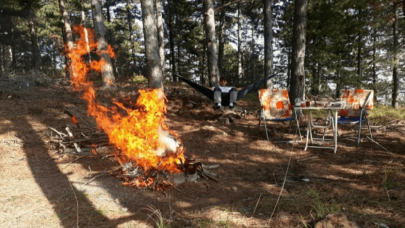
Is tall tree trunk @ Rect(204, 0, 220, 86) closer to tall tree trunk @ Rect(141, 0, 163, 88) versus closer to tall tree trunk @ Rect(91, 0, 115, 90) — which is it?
tall tree trunk @ Rect(141, 0, 163, 88)

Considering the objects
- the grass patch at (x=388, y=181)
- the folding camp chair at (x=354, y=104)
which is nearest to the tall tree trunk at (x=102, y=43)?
the folding camp chair at (x=354, y=104)

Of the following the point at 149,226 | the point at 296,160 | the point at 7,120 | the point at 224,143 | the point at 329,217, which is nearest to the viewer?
the point at 329,217

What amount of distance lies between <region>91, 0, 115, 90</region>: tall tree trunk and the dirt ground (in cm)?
333

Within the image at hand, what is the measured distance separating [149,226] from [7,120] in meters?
5.04

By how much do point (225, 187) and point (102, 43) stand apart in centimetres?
709

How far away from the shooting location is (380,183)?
98.7 inches

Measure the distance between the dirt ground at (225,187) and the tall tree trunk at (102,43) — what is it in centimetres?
333

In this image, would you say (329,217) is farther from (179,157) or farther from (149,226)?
(179,157)

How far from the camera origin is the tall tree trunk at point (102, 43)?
7.72m

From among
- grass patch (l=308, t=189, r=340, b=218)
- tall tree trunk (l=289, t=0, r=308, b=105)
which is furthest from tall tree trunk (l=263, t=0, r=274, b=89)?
grass patch (l=308, t=189, r=340, b=218)

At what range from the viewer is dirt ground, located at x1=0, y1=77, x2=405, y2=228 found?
2023mm

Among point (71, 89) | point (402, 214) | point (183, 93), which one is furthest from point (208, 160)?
point (71, 89)

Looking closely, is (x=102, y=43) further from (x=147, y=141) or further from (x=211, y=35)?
(x=147, y=141)

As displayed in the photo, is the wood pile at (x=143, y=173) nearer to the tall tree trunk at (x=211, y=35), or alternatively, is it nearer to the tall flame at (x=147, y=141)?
the tall flame at (x=147, y=141)
